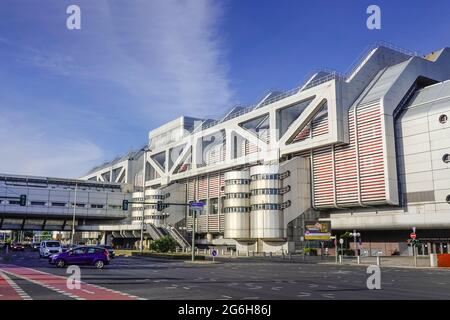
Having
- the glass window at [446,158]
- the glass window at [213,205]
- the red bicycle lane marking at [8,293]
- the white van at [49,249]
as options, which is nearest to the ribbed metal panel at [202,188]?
the glass window at [213,205]

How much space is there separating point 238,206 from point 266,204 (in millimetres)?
5812

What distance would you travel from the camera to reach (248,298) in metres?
15.6

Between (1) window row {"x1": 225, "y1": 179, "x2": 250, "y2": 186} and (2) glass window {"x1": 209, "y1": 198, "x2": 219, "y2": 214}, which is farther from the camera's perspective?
(2) glass window {"x1": 209, "y1": 198, "x2": 219, "y2": 214}

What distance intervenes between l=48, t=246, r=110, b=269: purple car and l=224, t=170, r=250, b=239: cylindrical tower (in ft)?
136

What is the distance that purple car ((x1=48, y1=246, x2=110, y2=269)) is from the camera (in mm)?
33500

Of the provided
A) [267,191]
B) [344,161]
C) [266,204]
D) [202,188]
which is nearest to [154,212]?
[202,188]

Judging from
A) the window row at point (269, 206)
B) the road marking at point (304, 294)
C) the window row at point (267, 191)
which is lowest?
the road marking at point (304, 294)

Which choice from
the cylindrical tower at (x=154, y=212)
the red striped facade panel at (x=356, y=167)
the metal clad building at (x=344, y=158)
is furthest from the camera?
the cylindrical tower at (x=154, y=212)

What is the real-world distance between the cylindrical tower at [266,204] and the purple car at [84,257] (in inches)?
1542

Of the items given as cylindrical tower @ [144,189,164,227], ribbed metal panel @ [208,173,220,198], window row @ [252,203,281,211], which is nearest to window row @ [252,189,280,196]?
window row @ [252,203,281,211]

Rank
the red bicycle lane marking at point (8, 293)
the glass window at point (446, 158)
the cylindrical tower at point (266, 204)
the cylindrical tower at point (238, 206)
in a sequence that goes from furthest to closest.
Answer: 1. the cylindrical tower at point (238, 206)
2. the cylindrical tower at point (266, 204)
3. the glass window at point (446, 158)
4. the red bicycle lane marking at point (8, 293)

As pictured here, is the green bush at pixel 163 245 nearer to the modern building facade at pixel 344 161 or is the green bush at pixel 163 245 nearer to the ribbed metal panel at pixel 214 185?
the modern building facade at pixel 344 161

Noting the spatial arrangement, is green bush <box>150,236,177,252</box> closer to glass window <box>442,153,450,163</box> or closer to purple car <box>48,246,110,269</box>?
purple car <box>48,246,110,269</box>

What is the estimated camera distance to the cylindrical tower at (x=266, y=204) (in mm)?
69688
